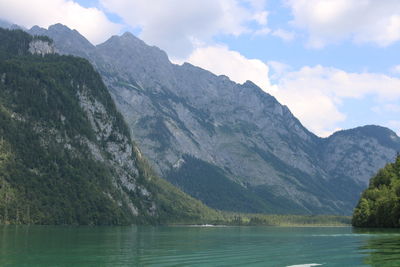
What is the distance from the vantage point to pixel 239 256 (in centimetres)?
7050

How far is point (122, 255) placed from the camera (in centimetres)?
7306

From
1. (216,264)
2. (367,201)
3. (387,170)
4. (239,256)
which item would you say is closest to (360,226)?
(367,201)

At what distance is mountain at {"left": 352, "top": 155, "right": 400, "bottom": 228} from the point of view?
145137 millimetres

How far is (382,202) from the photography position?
152250 mm

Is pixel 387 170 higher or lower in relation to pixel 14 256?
higher

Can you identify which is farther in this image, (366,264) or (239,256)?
(239,256)

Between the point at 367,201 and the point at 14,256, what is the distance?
134965 millimetres

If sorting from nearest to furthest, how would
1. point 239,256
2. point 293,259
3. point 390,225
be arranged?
point 293,259, point 239,256, point 390,225

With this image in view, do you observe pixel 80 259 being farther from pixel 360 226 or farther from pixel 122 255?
pixel 360 226

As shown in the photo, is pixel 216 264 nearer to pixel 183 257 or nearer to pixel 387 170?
pixel 183 257

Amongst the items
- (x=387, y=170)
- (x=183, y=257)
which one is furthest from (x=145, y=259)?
(x=387, y=170)

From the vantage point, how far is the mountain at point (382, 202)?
145137 millimetres

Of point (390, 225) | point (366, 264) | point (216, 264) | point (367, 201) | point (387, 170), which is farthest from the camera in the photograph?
point (387, 170)

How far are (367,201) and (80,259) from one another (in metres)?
131
